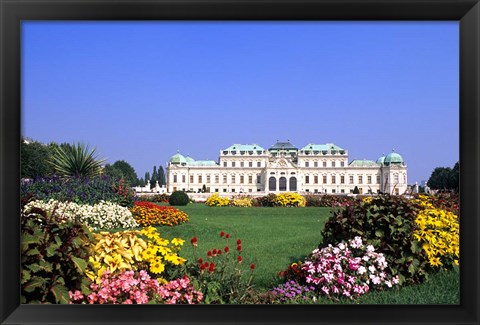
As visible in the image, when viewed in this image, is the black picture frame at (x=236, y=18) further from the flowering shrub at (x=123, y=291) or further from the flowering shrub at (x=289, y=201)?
the flowering shrub at (x=289, y=201)

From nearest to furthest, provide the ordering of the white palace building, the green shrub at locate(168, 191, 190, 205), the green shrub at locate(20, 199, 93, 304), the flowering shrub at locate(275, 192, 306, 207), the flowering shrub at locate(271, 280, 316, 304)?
the green shrub at locate(20, 199, 93, 304), the flowering shrub at locate(271, 280, 316, 304), the green shrub at locate(168, 191, 190, 205), the flowering shrub at locate(275, 192, 306, 207), the white palace building

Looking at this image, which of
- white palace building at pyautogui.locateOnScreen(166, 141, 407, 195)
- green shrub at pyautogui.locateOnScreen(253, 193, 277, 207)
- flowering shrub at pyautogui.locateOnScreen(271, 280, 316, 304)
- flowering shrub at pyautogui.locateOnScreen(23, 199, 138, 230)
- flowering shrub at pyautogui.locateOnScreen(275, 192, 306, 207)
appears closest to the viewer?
flowering shrub at pyautogui.locateOnScreen(271, 280, 316, 304)

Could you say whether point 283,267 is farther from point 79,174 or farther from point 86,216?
point 79,174

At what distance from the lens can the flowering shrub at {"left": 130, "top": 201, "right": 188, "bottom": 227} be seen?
281 inches

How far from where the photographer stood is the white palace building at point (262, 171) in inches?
1201

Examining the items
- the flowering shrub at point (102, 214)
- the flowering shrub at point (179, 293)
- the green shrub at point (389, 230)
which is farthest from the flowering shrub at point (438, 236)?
the flowering shrub at point (102, 214)

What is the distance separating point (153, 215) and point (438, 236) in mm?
4807

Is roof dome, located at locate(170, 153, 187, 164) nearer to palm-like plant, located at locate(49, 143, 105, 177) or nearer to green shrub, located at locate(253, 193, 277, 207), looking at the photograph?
green shrub, located at locate(253, 193, 277, 207)

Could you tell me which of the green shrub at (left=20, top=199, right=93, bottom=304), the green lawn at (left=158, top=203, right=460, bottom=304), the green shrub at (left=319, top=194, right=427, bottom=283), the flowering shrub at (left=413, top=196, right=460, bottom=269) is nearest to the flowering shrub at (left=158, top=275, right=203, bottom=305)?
the green shrub at (left=20, top=199, right=93, bottom=304)

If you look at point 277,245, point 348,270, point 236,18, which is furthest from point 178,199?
point 236,18

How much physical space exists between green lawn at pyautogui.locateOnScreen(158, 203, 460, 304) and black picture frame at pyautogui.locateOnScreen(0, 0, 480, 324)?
548mm

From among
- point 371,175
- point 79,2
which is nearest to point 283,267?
point 79,2

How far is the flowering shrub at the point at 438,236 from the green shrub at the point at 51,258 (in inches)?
94.9

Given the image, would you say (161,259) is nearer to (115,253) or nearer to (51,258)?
(115,253)
